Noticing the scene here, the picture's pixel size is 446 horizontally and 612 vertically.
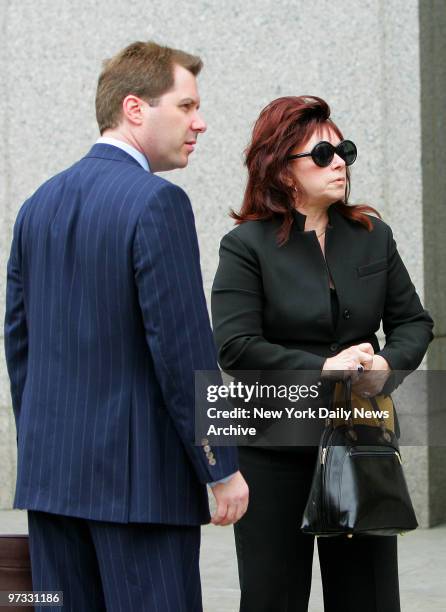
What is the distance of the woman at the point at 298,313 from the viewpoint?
338cm

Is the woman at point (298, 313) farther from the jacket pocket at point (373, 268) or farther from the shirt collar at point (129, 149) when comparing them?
the shirt collar at point (129, 149)

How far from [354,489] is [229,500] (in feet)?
1.20

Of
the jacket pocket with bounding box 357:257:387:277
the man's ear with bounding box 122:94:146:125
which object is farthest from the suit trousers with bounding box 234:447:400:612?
the man's ear with bounding box 122:94:146:125

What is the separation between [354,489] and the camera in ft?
10.2

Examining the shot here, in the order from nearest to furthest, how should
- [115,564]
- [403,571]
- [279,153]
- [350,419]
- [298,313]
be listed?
[115,564]
[350,419]
[298,313]
[279,153]
[403,571]

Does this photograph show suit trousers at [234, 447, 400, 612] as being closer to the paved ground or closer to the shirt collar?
the shirt collar

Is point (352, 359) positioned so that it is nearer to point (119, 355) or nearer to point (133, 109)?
point (119, 355)

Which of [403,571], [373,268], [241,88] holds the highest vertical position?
[241,88]

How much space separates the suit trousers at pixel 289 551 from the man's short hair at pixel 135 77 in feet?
3.29

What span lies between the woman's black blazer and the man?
1.51ft

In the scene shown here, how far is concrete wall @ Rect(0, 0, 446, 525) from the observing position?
6383 mm

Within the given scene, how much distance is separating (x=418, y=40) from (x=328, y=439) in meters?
3.67

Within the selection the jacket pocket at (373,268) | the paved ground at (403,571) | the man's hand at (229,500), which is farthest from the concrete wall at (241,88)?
the man's hand at (229,500)

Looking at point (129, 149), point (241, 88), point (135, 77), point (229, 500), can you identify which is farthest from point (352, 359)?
point (241, 88)
